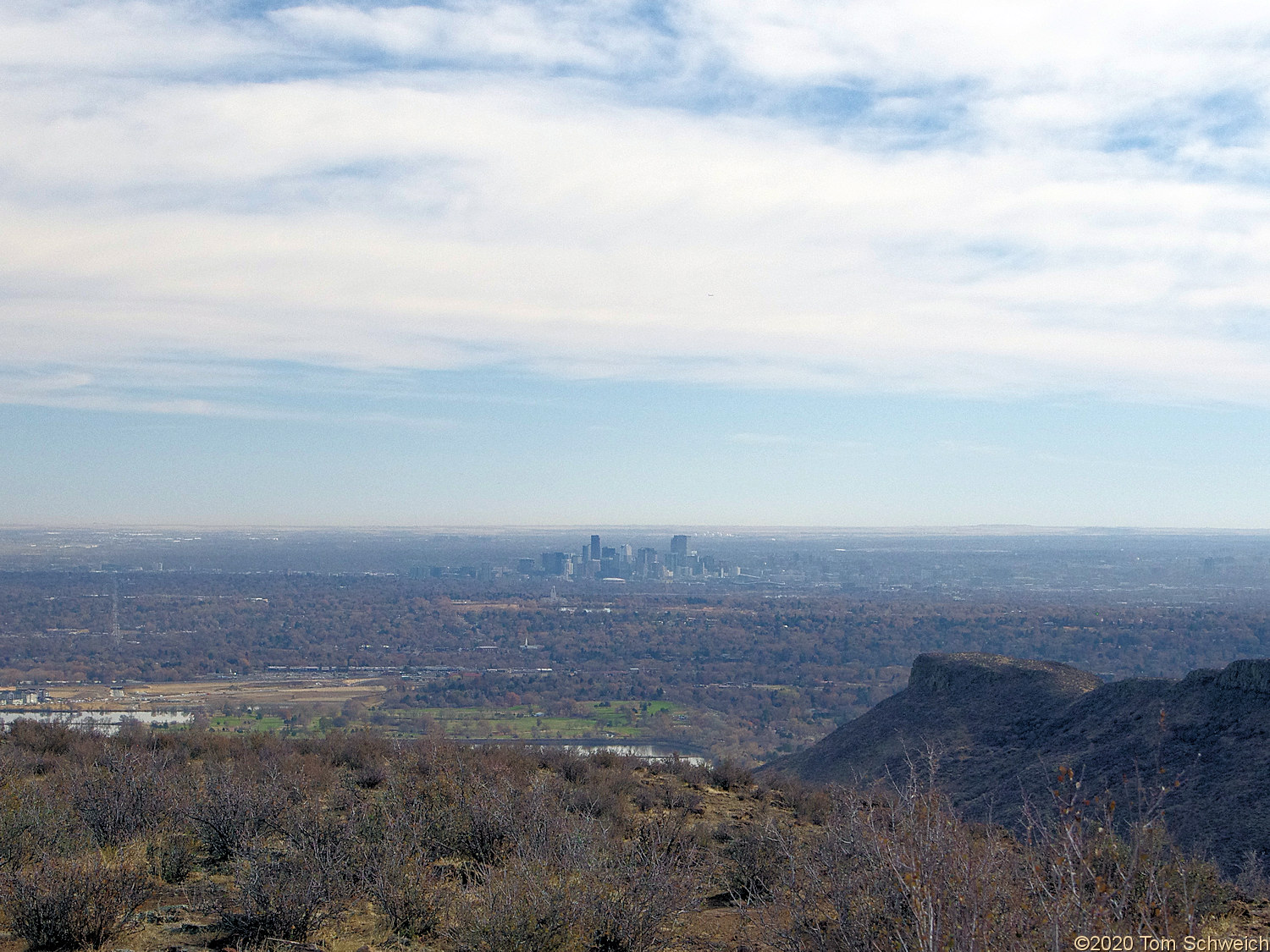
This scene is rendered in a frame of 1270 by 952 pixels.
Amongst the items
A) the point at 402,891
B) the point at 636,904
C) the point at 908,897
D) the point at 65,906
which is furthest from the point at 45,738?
the point at 908,897

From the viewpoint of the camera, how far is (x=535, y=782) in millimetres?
10062

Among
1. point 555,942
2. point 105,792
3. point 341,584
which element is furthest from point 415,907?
point 341,584

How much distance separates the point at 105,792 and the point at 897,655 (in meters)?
74.9

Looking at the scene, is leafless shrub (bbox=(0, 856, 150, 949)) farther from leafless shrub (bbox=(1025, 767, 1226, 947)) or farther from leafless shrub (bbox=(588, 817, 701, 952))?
leafless shrub (bbox=(1025, 767, 1226, 947))

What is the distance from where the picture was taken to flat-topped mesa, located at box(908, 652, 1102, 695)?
28406mm

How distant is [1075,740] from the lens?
22641 millimetres

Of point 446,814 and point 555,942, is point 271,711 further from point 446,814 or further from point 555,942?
point 555,942

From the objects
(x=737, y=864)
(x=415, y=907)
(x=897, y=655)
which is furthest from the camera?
(x=897, y=655)

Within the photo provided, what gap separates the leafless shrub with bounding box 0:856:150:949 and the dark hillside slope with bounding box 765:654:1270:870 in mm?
8239

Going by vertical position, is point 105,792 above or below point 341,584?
above

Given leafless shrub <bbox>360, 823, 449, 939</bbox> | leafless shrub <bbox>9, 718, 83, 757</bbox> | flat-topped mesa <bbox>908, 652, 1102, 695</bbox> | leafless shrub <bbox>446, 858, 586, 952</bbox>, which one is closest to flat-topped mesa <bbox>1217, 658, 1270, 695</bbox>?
flat-topped mesa <bbox>908, 652, 1102, 695</bbox>

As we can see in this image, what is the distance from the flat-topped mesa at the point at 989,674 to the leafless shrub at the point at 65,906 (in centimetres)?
2564

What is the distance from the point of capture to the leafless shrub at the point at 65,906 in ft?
21.8

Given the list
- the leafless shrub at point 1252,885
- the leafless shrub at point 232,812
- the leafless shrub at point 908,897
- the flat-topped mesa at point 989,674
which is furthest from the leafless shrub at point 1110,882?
the flat-topped mesa at point 989,674
